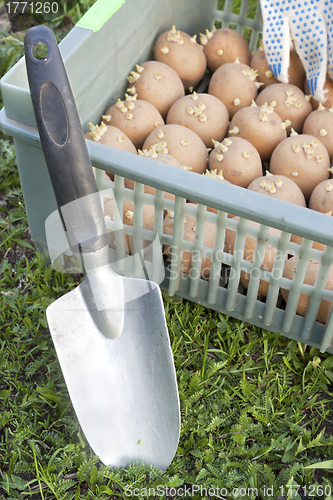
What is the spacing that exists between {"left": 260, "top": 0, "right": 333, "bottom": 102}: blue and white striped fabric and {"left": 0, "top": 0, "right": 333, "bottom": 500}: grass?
636 mm

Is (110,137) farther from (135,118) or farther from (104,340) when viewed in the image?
→ (104,340)

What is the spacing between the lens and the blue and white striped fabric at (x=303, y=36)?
123 centimetres


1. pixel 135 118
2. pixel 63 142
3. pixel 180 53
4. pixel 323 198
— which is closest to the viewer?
pixel 63 142

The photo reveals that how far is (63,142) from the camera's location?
2.57 ft

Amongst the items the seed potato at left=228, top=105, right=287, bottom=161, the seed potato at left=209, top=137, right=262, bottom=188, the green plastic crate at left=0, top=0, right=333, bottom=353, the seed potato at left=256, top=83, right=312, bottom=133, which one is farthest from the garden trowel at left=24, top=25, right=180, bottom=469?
the seed potato at left=256, top=83, right=312, bottom=133

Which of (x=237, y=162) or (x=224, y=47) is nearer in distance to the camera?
(x=237, y=162)

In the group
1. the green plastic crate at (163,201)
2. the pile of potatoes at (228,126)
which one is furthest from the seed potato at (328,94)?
the green plastic crate at (163,201)

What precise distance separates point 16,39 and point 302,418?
1508mm

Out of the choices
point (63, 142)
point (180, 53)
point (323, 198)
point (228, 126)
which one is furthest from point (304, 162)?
point (63, 142)

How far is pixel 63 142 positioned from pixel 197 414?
1.89 ft

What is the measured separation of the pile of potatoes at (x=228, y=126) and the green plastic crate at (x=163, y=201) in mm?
40

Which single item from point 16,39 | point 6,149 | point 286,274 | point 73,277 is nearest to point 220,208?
point 286,274

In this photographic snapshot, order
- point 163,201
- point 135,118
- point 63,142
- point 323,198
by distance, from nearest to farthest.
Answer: point 63,142
point 163,201
point 323,198
point 135,118

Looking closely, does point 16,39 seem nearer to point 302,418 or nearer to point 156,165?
point 156,165
